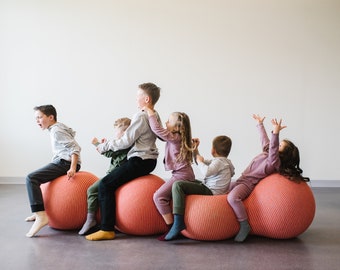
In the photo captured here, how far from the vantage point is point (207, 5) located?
6656 millimetres

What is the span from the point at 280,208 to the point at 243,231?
1.21 feet

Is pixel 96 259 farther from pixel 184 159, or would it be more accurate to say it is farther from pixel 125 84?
pixel 125 84

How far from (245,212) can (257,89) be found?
11.4 feet

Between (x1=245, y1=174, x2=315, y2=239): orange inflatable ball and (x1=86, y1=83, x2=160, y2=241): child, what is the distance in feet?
3.28

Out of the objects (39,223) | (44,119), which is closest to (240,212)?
(39,223)

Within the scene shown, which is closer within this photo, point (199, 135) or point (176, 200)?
point (176, 200)

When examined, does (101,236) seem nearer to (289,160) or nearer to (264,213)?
(264,213)

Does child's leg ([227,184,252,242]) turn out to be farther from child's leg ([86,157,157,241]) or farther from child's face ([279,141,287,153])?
child's leg ([86,157,157,241])

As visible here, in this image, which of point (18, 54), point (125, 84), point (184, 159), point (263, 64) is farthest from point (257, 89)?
point (18, 54)

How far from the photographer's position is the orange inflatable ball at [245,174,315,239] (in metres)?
3.47

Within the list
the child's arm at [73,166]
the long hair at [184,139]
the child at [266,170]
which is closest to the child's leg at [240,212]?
the child at [266,170]

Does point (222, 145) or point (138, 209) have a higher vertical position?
point (222, 145)

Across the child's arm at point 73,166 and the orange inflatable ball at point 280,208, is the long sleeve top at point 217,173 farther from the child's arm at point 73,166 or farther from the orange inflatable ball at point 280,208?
the child's arm at point 73,166

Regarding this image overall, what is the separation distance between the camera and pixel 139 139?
3.87 metres
